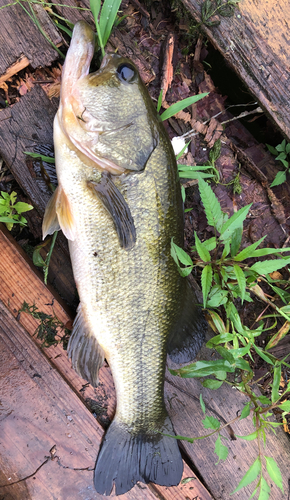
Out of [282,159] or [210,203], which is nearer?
[210,203]

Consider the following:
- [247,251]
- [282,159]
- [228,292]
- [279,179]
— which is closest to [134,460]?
[228,292]

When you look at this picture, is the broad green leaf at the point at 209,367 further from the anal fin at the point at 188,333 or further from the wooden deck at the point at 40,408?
the wooden deck at the point at 40,408

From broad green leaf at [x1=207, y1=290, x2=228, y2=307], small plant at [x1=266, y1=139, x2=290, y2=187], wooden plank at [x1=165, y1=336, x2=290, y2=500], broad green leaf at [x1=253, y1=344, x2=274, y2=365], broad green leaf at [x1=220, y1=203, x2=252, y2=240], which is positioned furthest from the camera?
small plant at [x1=266, y1=139, x2=290, y2=187]

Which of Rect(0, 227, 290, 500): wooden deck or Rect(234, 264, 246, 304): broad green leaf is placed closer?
Rect(234, 264, 246, 304): broad green leaf

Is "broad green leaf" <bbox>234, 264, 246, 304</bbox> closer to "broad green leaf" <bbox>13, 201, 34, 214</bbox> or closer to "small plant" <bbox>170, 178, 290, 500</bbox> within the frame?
"small plant" <bbox>170, 178, 290, 500</bbox>

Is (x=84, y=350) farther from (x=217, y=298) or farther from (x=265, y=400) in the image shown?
(x=265, y=400)

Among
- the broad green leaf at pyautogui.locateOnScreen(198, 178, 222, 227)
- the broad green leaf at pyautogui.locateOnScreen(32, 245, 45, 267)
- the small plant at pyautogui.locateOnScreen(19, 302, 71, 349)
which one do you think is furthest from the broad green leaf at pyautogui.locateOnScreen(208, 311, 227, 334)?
the broad green leaf at pyautogui.locateOnScreen(32, 245, 45, 267)

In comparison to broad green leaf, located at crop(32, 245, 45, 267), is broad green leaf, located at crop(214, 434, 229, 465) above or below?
below
